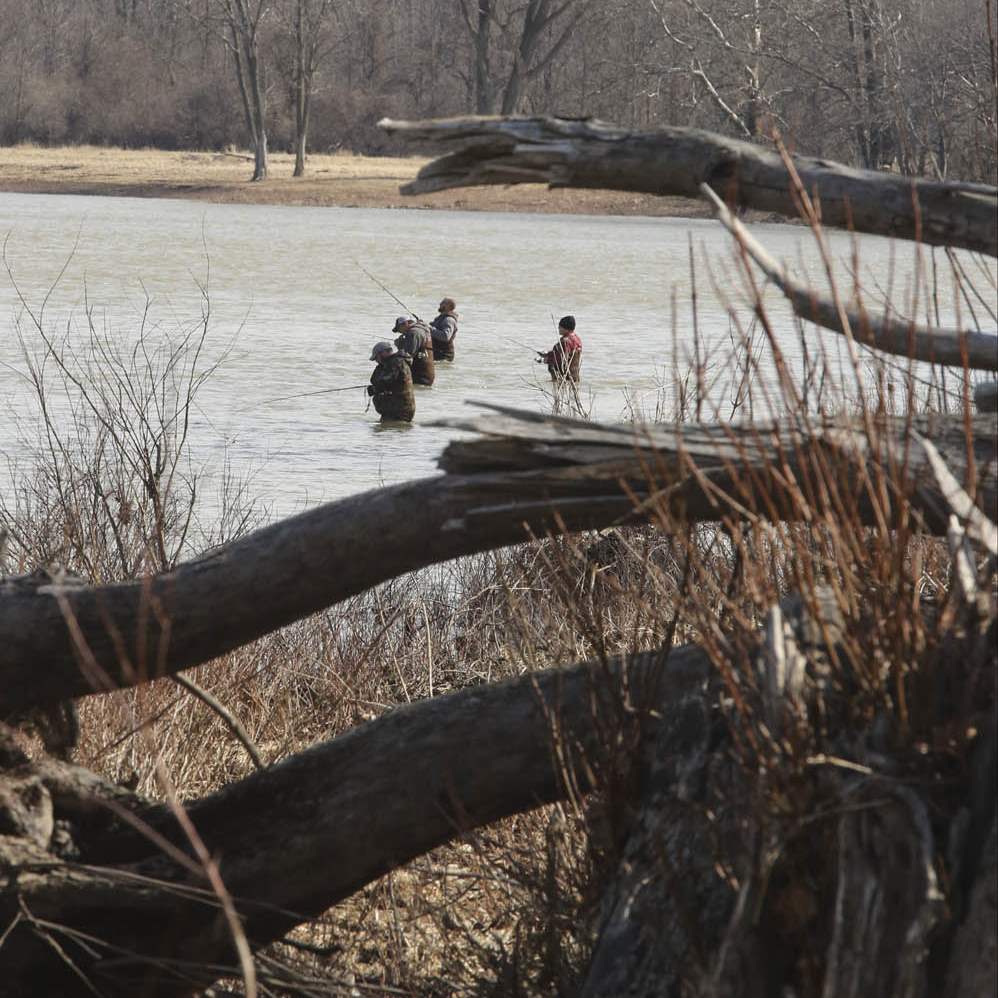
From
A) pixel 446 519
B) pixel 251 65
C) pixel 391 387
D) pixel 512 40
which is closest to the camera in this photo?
pixel 446 519

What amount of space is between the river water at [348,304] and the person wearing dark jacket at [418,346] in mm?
233

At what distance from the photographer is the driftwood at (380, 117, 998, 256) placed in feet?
10.1

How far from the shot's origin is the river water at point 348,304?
14.7 m

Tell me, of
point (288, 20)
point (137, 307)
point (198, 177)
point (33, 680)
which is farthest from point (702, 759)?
point (288, 20)

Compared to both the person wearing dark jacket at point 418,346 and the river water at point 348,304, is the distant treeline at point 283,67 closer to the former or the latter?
the river water at point 348,304

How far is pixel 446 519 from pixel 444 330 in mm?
17095

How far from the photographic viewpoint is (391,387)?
1723 cm

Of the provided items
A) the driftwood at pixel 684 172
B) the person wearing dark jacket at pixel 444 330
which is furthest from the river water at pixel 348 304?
the driftwood at pixel 684 172

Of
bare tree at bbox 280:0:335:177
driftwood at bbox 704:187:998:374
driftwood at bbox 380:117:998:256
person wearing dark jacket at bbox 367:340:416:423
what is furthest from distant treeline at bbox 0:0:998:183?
driftwood at bbox 704:187:998:374

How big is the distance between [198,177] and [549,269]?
26.9 m

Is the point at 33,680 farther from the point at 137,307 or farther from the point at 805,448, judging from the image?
the point at 137,307

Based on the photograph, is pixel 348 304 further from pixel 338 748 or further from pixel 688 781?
pixel 688 781

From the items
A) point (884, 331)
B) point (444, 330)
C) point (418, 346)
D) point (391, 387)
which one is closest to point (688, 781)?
point (884, 331)

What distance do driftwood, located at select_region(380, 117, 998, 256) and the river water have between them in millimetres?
1009
